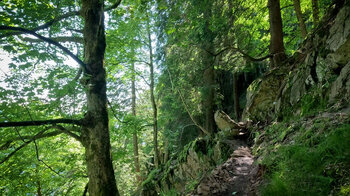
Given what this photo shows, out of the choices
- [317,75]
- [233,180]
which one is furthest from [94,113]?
[317,75]

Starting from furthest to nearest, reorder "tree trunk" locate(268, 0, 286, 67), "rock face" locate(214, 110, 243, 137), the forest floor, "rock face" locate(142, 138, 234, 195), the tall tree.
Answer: "rock face" locate(214, 110, 243, 137) → "tree trunk" locate(268, 0, 286, 67) → "rock face" locate(142, 138, 234, 195) → the tall tree → the forest floor

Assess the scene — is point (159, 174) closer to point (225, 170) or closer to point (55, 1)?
point (225, 170)

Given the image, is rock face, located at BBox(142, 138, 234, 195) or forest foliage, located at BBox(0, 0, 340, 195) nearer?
forest foliage, located at BBox(0, 0, 340, 195)

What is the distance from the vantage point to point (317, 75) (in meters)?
4.70

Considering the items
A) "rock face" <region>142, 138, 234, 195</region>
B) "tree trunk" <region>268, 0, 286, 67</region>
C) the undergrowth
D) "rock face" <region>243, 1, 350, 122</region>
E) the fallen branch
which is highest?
"tree trunk" <region>268, 0, 286, 67</region>

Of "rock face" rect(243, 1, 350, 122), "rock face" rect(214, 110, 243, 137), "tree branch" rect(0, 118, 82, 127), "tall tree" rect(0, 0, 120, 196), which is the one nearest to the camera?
"tree branch" rect(0, 118, 82, 127)

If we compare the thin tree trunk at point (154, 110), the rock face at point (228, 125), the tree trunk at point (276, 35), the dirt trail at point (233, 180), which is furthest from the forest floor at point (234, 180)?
the thin tree trunk at point (154, 110)

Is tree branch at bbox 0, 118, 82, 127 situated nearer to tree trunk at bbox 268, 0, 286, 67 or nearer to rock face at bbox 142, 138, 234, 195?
rock face at bbox 142, 138, 234, 195

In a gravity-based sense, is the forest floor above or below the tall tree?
below

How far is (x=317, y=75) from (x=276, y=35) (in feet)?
10.4

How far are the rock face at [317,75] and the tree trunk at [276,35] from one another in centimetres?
44

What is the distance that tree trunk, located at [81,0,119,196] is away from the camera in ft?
12.5

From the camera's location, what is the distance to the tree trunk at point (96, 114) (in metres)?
3.81

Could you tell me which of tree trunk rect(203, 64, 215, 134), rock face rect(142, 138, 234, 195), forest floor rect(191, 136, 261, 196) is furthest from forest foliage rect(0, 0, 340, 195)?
rock face rect(142, 138, 234, 195)
